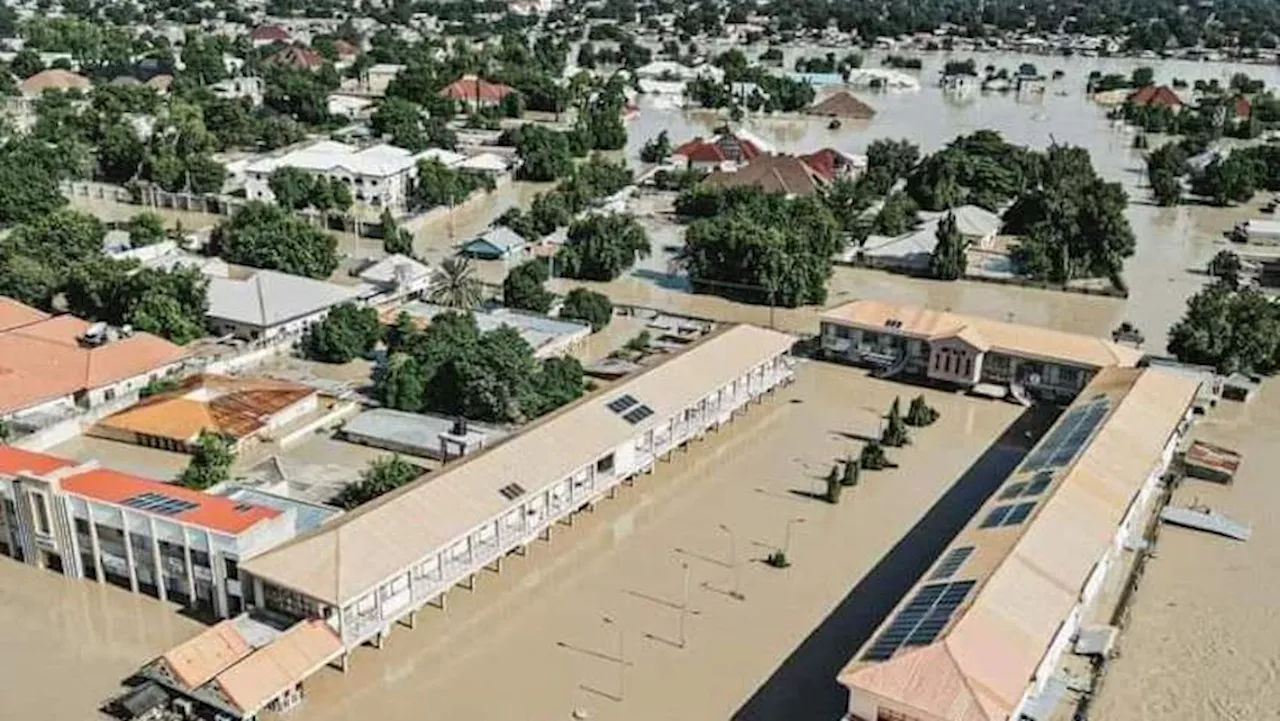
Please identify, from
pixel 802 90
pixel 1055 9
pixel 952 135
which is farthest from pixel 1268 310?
pixel 1055 9

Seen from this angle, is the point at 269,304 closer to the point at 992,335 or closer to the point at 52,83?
the point at 992,335

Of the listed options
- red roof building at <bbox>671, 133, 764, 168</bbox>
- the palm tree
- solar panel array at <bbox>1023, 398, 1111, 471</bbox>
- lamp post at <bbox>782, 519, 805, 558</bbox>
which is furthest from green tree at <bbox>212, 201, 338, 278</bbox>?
solar panel array at <bbox>1023, 398, 1111, 471</bbox>

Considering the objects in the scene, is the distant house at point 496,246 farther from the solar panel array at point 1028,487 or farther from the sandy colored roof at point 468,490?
the solar panel array at point 1028,487

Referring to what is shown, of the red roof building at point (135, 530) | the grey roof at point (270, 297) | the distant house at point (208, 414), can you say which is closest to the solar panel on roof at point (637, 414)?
the red roof building at point (135, 530)

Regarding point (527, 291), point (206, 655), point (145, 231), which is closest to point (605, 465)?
point (206, 655)

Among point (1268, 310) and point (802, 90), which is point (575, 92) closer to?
point (802, 90)
